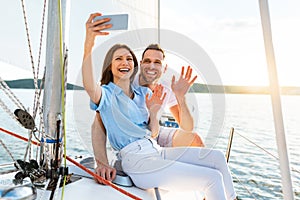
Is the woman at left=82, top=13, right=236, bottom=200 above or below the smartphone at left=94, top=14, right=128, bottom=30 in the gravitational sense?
below

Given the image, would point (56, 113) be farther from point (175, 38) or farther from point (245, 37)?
point (245, 37)

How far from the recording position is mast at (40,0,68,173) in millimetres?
918

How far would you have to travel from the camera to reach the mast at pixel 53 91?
92cm

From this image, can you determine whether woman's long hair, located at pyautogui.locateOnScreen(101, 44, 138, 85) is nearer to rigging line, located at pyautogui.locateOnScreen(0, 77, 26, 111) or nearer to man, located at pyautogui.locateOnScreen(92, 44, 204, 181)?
man, located at pyautogui.locateOnScreen(92, 44, 204, 181)

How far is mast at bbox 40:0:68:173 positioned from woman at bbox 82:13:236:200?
9cm

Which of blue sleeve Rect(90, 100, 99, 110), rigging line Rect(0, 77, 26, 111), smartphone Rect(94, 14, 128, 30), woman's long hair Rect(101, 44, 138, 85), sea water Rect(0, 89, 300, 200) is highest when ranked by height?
smartphone Rect(94, 14, 128, 30)

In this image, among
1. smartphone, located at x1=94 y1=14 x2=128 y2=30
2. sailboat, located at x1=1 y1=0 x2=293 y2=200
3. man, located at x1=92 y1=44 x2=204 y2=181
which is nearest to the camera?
smartphone, located at x1=94 y1=14 x2=128 y2=30

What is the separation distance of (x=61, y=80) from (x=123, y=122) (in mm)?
268

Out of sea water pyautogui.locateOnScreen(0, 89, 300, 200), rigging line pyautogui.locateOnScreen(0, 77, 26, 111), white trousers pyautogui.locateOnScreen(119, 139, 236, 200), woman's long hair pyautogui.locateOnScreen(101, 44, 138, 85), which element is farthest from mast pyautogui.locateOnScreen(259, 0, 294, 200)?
rigging line pyautogui.locateOnScreen(0, 77, 26, 111)

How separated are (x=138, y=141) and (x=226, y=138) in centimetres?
229

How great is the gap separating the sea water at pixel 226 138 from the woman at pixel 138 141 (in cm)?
8

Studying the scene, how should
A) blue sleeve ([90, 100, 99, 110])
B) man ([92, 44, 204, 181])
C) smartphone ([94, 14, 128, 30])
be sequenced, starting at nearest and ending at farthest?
smartphone ([94, 14, 128, 30]), blue sleeve ([90, 100, 99, 110]), man ([92, 44, 204, 181])

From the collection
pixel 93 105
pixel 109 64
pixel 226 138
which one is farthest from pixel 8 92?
pixel 226 138

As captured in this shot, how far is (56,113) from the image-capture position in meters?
0.92
